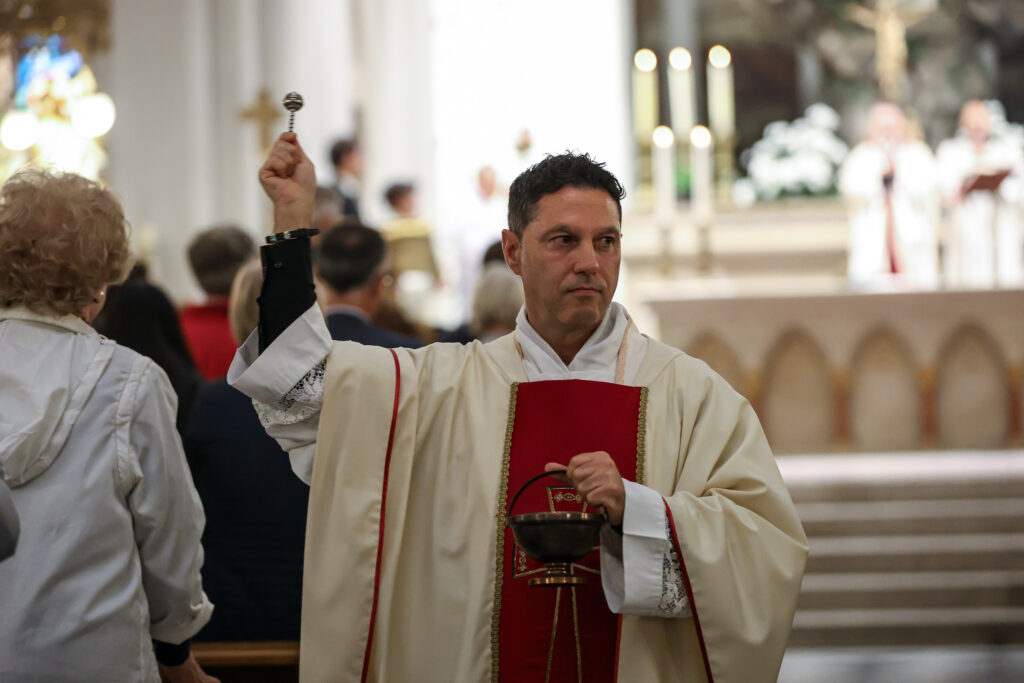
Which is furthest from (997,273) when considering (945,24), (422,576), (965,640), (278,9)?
(422,576)

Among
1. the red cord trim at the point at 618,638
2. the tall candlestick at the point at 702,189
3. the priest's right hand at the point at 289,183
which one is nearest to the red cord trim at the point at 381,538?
the priest's right hand at the point at 289,183

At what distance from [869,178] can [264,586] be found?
24.9ft

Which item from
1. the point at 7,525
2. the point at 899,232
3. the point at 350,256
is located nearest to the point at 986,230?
the point at 899,232

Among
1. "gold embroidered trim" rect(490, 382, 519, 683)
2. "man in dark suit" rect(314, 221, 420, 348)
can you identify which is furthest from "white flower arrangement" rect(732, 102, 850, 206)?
"gold embroidered trim" rect(490, 382, 519, 683)

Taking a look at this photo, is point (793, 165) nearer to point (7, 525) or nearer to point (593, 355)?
point (593, 355)

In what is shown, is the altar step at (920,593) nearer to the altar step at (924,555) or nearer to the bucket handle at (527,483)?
the altar step at (924,555)

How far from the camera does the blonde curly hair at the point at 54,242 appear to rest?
8.82 feet

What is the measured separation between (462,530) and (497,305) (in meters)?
2.17

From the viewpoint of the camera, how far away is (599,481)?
252 cm

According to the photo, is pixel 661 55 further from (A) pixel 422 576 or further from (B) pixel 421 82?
(A) pixel 422 576

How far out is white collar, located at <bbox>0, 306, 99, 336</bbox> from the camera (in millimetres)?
2713

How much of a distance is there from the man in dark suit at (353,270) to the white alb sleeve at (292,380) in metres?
1.37

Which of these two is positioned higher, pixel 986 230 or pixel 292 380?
pixel 986 230

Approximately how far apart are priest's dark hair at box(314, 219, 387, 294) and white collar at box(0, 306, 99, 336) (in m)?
1.57
